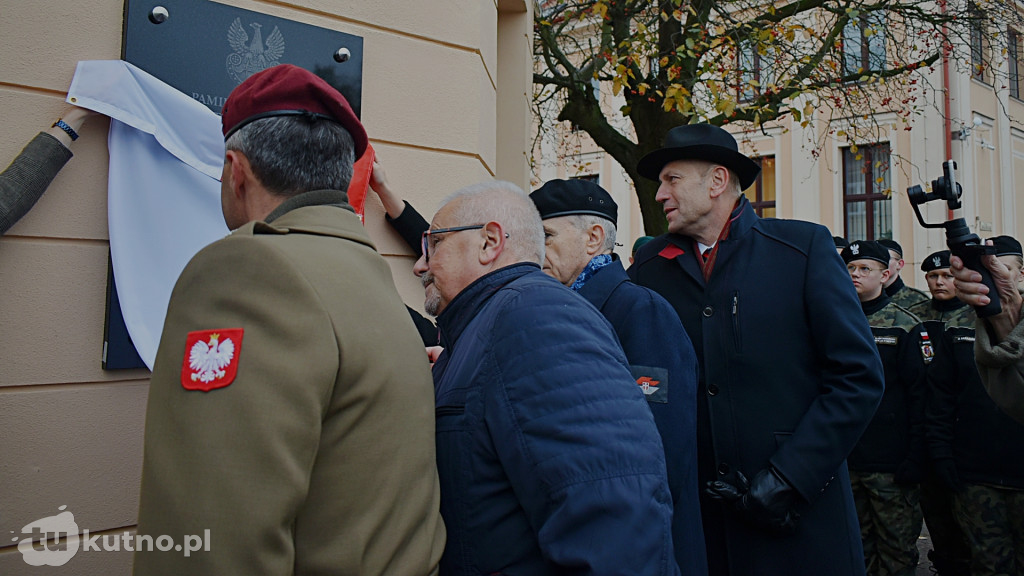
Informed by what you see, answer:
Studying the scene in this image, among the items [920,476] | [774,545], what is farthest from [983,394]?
[774,545]

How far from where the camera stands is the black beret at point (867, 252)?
4.80 m

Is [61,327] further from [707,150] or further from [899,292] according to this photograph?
[899,292]

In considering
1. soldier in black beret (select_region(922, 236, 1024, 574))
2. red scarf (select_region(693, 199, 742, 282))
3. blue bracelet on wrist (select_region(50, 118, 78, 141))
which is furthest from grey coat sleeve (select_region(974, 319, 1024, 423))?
blue bracelet on wrist (select_region(50, 118, 78, 141))

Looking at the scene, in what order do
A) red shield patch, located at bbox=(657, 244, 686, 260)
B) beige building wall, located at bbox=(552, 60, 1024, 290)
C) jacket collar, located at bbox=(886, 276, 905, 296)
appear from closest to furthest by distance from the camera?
red shield patch, located at bbox=(657, 244, 686, 260), jacket collar, located at bbox=(886, 276, 905, 296), beige building wall, located at bbox=(552, 60, 1024, 290)

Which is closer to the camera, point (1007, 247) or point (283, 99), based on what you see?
point (283, 99)

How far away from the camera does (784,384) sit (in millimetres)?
2369

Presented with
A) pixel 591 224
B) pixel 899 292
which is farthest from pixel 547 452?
pixel 899 292

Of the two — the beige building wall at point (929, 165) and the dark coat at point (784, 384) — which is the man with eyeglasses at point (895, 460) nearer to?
the dark coat at point (784, 384)

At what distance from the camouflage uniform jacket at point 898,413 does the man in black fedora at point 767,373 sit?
7.34 feet

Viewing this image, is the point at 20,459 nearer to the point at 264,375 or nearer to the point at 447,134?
the point at 264,375

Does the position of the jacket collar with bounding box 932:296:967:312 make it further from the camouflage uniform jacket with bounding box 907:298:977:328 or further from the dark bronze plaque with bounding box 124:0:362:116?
the dark bronze plaque with bounding box 124:0:362:116

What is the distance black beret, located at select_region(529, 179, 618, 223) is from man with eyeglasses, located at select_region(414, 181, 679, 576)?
1308 mm

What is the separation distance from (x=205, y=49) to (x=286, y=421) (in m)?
1.86

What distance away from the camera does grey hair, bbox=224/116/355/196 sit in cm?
140
